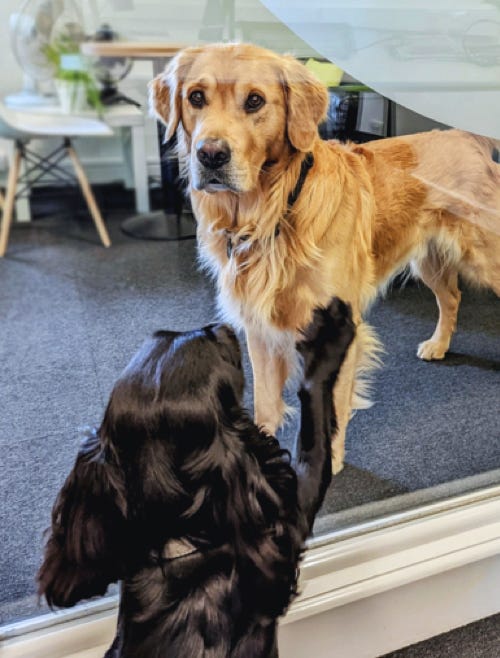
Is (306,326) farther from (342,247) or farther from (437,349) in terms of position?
(437,349)

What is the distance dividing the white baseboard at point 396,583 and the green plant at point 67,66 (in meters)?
0.71

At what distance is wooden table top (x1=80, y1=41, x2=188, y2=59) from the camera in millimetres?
721

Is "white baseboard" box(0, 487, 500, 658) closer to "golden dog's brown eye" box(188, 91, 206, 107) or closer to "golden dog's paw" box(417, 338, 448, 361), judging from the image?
"golden dog's paw" box(417, 338, 448, 361)

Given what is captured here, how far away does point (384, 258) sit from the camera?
51.3 inches

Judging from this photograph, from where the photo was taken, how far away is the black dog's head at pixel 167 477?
71 centimetres

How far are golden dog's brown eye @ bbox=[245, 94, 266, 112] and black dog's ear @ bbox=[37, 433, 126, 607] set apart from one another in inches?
19.4

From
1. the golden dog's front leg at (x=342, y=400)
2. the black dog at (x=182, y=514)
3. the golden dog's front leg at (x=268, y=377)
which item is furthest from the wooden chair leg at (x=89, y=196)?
the golden dog's front leg at (x=342, y=400)

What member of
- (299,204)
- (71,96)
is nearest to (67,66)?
(71,96)

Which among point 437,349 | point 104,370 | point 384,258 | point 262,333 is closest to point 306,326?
point 262,333

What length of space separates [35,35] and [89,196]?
0.23 m

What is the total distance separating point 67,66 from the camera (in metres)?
0.73

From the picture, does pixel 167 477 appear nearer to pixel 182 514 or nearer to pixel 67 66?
pixel 182 514

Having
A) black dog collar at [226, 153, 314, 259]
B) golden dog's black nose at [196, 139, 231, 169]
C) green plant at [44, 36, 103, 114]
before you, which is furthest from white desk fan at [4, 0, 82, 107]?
black dog collar at [226, 153, 314, 259]

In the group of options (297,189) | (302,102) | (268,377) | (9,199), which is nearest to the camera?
(9,199)
